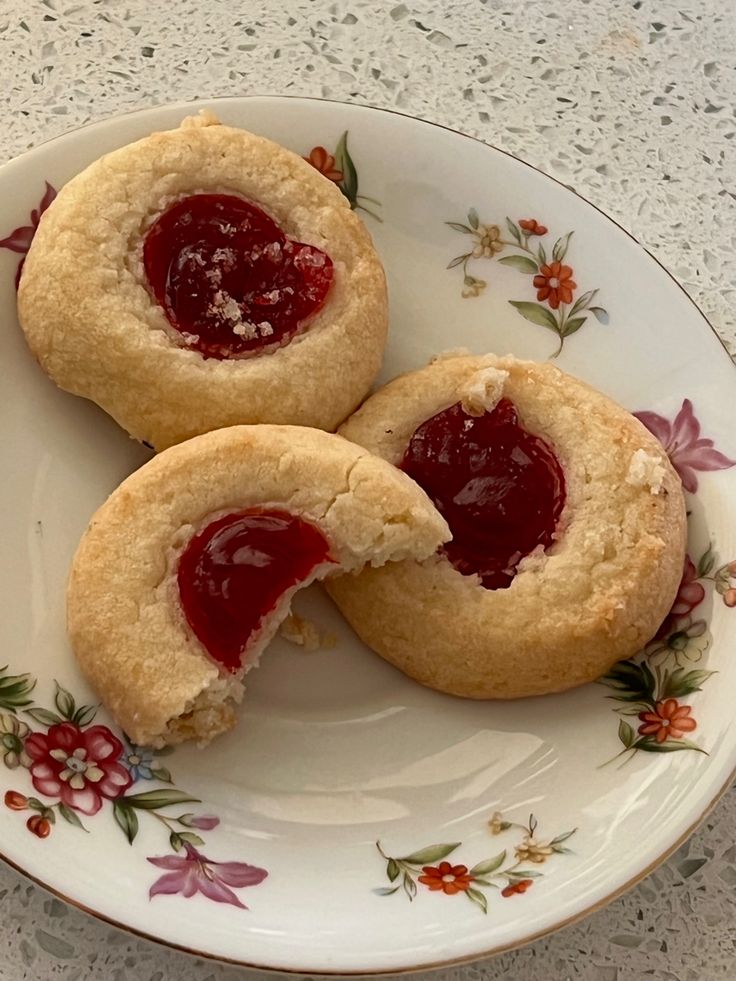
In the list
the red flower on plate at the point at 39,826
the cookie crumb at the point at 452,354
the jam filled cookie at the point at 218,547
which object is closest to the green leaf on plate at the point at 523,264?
the cookie crumb at the point at 452,354

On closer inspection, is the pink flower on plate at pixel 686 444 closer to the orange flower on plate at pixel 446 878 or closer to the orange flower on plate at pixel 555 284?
the orange flower on plate at pixel 555 284

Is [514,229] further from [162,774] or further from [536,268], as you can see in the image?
[162,774]

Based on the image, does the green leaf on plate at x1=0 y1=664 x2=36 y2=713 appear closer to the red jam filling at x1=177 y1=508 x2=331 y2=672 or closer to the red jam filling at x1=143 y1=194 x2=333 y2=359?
the red jam filling at x1=177 y1=508 x2=331 y2=672

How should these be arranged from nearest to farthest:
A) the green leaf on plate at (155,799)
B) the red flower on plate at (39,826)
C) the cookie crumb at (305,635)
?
the red flower on plate at (39,826), the green leaf on plate at (155,799), the cookie crumb at (305,635)

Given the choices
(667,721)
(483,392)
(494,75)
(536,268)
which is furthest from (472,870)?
(494,75)

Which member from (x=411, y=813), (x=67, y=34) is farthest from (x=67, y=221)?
(x=411, y=813)

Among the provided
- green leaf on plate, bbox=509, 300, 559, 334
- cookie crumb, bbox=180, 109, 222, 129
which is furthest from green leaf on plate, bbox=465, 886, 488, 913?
cookie crumb, bbox=180, 109, 222, 129
